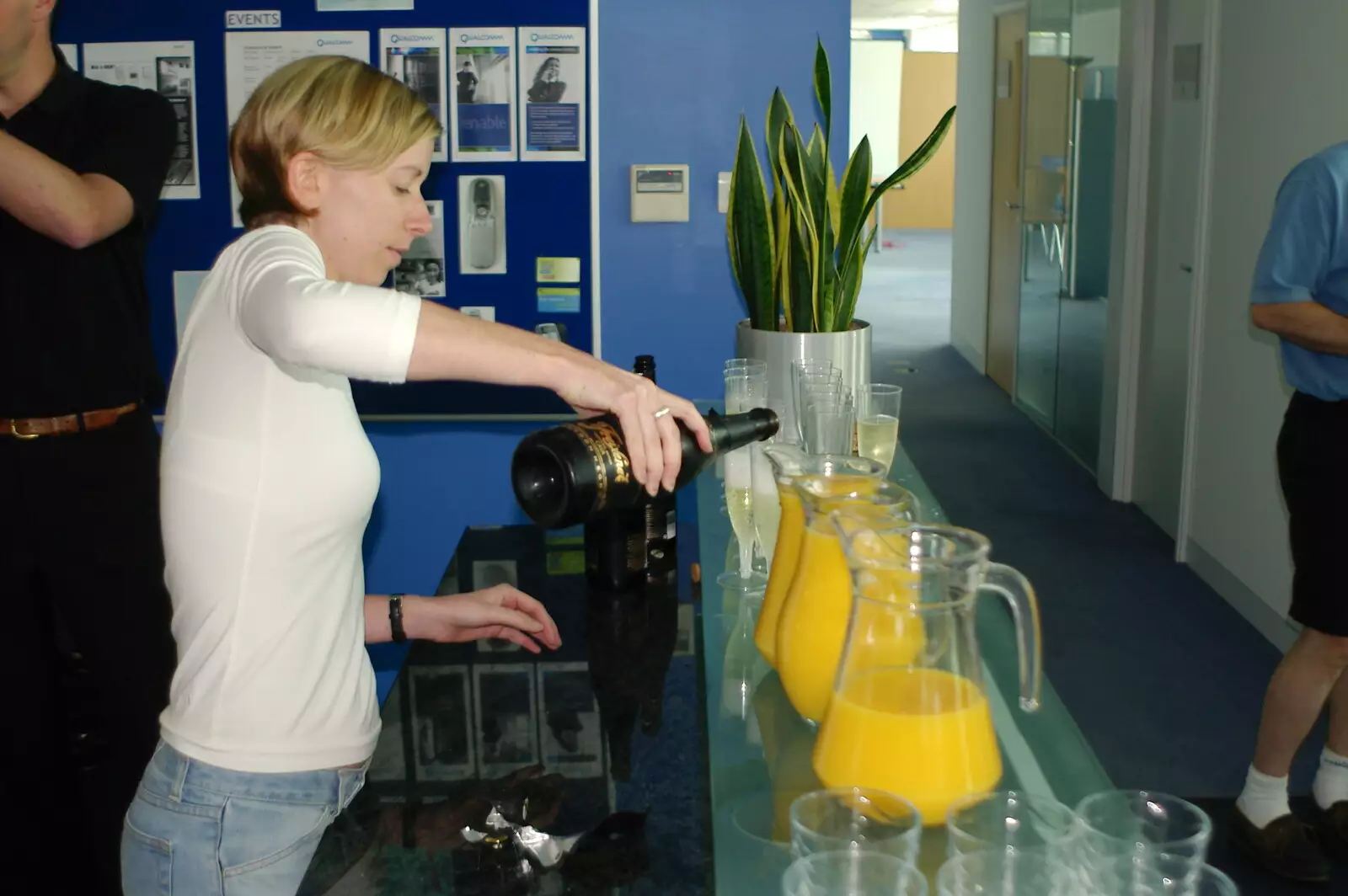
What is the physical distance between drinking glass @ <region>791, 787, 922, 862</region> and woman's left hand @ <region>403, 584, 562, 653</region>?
739mm

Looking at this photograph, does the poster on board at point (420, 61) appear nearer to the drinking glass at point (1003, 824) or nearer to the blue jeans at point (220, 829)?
the blue jeans at point (220, 829)

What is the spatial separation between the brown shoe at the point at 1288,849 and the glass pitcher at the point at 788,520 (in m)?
1.82

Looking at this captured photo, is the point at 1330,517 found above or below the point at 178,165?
below

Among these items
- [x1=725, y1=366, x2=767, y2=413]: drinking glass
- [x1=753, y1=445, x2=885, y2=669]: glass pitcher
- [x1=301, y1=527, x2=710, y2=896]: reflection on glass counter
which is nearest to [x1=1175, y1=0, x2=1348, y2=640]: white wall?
[x1=725, y1=366, x2=767, y2=413]: drinking glass

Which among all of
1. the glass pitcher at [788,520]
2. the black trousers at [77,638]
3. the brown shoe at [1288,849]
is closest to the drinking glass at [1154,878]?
the glass pitcher at [788,520]

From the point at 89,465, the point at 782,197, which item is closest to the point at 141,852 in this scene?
the point at 89,465

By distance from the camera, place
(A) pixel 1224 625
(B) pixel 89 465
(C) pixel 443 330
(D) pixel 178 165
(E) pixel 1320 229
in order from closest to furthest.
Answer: (C) pixel 443 330, (B) pixel 89 465, (E) pixel 1320 229, (D) pixel 178 165, (A) pixel 1224 625

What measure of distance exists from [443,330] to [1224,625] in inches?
138

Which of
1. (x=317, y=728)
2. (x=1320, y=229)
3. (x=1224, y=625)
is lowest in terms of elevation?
(x=1224, y=625)

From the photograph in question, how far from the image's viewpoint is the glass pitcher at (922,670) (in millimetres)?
901

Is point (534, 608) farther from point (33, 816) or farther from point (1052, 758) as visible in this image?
point (33, 816)

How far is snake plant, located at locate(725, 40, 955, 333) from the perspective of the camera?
2.18 metres

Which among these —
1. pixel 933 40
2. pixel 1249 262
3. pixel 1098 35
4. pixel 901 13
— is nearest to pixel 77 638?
pixel 1249 262

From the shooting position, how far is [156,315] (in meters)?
3.14
